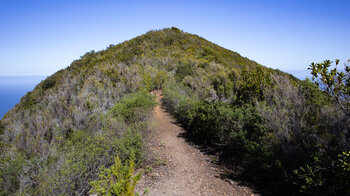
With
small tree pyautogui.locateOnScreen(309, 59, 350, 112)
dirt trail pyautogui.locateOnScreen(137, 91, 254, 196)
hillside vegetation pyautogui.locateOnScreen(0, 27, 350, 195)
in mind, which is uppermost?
small tree pyautogui.locateOnScreen(309, 59, 350, 112)

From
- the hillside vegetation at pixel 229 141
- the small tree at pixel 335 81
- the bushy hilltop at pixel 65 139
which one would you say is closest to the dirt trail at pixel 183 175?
the hillside vegetation at pixel 229 141

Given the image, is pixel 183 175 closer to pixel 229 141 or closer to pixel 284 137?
pixel 229 141

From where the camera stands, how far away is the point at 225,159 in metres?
5.43

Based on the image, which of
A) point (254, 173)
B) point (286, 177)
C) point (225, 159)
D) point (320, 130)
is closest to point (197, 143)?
point (225, 159)

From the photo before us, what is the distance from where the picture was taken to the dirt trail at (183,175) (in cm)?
407

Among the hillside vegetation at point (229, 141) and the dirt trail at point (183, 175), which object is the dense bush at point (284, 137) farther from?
the dirt trail at point (183, 175)

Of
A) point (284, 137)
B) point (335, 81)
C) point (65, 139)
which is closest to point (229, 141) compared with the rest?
point (284, 137)

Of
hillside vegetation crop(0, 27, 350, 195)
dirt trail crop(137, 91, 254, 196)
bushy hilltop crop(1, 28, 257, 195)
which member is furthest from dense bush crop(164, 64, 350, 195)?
bushy hilltop crop(1, 28, 257, 195)

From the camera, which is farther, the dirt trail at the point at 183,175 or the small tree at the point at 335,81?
the dirt trail at the point at 183,175

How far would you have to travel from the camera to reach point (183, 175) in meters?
4.70

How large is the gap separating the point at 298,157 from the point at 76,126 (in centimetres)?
694

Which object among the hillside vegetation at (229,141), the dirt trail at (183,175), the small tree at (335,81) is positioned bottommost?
the dirt trail at (183,175)

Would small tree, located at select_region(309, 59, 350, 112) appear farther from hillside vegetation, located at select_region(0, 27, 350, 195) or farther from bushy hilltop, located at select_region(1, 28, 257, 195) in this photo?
bushy hilltop, located at select_region(1, 28, 257, 195)

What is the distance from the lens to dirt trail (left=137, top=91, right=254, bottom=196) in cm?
407
